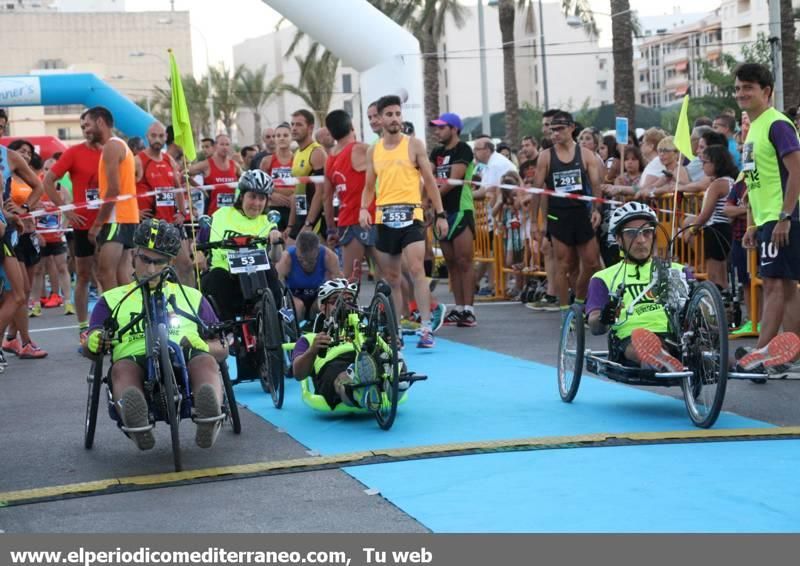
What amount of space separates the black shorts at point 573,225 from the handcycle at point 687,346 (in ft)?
14.4

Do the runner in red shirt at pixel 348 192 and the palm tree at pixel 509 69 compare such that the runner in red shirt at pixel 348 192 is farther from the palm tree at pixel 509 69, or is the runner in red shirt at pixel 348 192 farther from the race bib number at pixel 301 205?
the palm tree at pixel 509 69

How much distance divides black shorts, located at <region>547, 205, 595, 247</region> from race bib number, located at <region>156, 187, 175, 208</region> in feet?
16.7

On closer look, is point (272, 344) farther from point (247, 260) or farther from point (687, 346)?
point (687, 346)

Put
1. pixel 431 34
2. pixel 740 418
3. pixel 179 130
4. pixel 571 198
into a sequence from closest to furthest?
pixel 740 418
pixel 179 130
pixel 571 198
pixel 431 34

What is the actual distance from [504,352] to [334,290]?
3.79 meters

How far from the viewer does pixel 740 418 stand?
27.4 feet

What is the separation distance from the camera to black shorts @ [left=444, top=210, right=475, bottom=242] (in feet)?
45.8

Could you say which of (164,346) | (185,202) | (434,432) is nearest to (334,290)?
(434,432)

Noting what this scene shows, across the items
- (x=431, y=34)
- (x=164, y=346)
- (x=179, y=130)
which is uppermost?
(x=431, y=34)

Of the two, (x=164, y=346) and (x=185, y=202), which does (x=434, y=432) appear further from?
(x=185, y=202)

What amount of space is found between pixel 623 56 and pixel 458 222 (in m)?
16.0

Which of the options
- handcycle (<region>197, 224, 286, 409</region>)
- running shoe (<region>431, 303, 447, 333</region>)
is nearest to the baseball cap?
running shoe (<region>431, 303, 447, 333</region>)

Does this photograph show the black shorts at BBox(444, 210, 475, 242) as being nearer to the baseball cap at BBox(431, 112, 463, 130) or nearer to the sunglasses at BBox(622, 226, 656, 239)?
the baseball cap at BBox(431, 112, 463, 130)

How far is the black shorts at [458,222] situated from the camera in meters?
13.9
